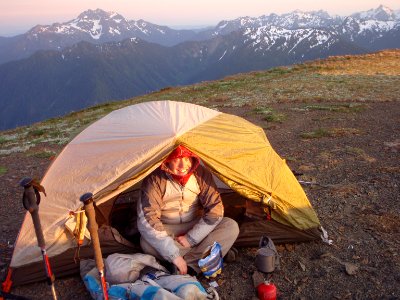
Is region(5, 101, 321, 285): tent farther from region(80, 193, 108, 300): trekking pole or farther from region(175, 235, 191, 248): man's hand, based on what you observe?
region(80, 193, 108, 300): trekking pole

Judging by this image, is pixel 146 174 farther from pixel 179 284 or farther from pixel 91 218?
pixel 91 218

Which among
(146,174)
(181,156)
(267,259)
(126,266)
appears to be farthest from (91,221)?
(267,259)

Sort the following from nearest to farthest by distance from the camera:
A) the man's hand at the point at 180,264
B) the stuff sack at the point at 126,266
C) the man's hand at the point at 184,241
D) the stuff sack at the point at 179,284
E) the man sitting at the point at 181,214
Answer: the stuff sack at the point at 179,284
the stuff sack at the point at 126,266
the man's hand at the point at 180,264
the man sitting at the point at 181,214
the man's hand at the point at 184,241

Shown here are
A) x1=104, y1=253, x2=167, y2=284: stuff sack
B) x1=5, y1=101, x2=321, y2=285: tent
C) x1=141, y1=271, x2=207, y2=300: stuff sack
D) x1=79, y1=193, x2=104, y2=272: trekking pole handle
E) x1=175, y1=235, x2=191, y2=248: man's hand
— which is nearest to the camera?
x1=79, y1=193, x2=104, y2=272: trekking pole handle

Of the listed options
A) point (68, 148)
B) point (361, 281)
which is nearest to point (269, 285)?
point (361, 281)

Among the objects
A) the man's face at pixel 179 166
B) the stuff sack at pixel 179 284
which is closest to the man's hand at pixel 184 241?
the stuff sack at pixel 179 284

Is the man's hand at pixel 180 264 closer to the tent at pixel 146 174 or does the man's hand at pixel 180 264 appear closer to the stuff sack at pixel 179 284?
the stuff sack at pixel 179 284

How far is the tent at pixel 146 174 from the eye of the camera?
6.23 metres

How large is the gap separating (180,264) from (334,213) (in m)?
3.89

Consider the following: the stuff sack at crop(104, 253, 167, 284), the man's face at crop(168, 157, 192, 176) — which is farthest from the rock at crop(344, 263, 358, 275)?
the man's face at crop(168, 157, 192, 176)

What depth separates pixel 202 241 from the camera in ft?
21.2

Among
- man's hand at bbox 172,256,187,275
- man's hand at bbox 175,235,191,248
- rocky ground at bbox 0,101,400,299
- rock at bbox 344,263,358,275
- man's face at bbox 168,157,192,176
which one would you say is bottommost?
rocky ground at bbox 0,101,400,299

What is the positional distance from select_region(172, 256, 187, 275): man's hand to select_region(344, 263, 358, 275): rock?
259cm

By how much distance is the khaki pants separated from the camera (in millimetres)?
6285
